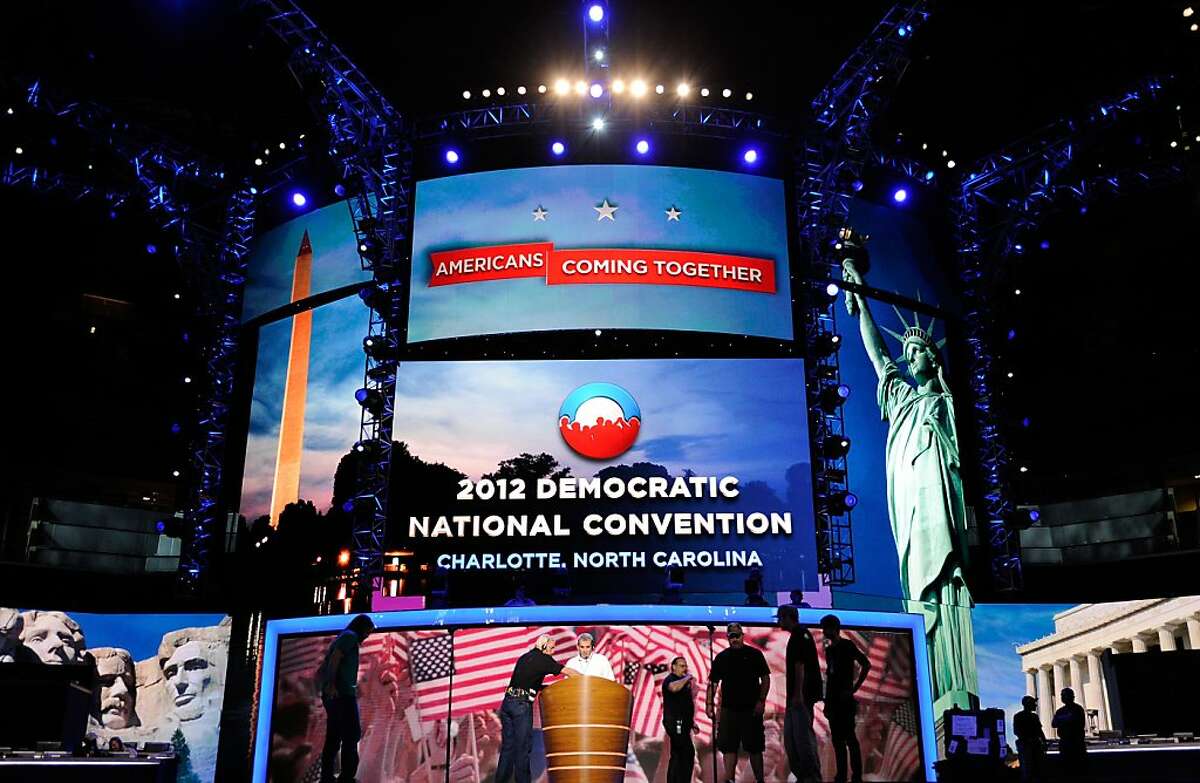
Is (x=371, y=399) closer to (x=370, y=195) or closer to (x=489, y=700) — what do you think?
(x=370, y=195)

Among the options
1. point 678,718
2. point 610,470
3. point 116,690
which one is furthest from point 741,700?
point 116,690

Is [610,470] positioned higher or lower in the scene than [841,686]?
higher

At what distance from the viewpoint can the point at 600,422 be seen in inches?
727

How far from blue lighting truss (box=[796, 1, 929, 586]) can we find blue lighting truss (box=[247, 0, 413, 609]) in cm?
767

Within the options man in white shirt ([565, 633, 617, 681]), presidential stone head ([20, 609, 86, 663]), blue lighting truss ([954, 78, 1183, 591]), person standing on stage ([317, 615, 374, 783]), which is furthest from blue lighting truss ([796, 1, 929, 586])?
presidential stone head ([20, 609, 86, 663])

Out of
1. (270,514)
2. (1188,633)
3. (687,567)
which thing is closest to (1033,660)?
(1188,633)

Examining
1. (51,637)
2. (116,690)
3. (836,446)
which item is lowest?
(116,690)

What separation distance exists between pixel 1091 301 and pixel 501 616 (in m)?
17.7

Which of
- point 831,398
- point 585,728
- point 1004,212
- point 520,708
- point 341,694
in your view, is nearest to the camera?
point 585,728

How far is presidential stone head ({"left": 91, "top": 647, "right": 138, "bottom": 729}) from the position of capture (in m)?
17.4

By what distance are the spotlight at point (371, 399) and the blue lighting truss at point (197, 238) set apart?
177 inches

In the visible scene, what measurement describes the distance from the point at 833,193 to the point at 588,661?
10760 millimetres

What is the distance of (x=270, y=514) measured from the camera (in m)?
20.0

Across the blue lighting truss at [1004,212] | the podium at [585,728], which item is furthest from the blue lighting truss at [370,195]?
the blue lighting truss at [1004,212]
